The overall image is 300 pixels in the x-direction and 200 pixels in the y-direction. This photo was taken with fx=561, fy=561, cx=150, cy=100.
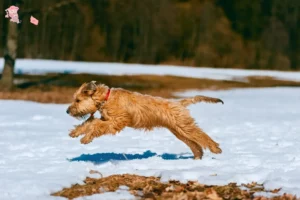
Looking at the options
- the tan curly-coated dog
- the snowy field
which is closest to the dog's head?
the tan curly-coated dog

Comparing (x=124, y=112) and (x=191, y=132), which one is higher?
(x=124, y=112)

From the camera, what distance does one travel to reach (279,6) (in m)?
51.2

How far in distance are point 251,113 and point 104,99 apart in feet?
35.0

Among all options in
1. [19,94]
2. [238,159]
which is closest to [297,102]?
[19,94]

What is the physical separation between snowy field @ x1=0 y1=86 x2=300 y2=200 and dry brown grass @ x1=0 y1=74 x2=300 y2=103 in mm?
5507

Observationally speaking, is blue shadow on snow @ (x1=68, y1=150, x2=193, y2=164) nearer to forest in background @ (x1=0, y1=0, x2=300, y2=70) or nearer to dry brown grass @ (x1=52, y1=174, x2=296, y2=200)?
dry brown grass @ (x1=52, y1=174, x2=296, y2=200)

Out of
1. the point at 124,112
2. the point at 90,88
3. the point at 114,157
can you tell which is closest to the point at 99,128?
the point at 124,112

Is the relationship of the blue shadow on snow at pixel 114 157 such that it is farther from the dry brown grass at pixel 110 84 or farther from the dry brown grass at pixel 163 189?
the dry brown grass at pixel 110 84

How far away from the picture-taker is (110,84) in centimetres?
2922

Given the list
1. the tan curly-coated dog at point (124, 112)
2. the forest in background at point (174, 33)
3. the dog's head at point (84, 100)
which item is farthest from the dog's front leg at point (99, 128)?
the forest in background at point (174, 33)

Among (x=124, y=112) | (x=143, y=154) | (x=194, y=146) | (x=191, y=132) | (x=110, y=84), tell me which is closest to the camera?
(x=124, y=112)

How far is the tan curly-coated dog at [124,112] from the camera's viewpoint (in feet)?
27.3

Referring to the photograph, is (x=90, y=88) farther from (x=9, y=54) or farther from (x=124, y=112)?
(x=9, y=54)

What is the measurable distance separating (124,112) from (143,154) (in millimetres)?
1696
